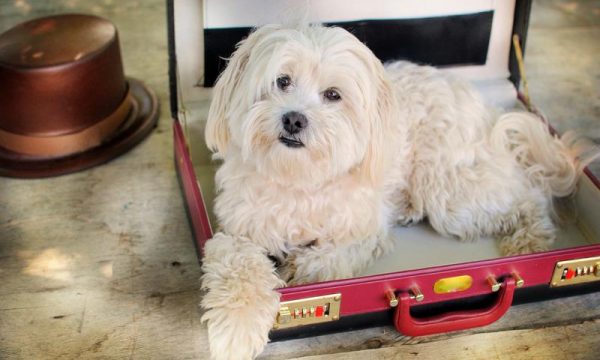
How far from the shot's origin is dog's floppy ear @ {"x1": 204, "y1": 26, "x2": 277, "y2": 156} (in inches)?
62.1

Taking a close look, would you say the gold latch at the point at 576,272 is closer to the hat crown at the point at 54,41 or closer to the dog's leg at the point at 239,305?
the dog's leg at the point at 239,305

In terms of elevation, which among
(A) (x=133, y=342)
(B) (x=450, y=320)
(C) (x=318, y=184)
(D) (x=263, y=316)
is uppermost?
(C) (x=318, y=184)

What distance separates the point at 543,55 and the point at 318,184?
74.7 inches

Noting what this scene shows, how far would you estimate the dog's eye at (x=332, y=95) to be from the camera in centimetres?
153

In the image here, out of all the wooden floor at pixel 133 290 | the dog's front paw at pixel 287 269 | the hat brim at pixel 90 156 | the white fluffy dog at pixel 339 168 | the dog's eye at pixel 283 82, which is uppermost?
the dog's eye at pixel 283 82

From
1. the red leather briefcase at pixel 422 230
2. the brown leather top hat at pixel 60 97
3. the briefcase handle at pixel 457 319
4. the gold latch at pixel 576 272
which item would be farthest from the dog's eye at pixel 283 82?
the brown leather top hat at pixel 60 97

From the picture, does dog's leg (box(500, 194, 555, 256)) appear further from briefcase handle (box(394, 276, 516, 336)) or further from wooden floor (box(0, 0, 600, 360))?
briefcase handle (box(394, 276, 516, 336))

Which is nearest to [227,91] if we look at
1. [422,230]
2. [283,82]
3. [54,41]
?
[283,82]

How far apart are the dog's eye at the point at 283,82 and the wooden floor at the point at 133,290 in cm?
66

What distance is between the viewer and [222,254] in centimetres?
161

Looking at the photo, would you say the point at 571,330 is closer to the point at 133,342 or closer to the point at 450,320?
the point at 450,320

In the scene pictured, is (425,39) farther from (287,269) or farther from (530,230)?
(287,269)

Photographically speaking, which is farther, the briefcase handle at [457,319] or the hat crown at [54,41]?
the hat crown at [54,41]

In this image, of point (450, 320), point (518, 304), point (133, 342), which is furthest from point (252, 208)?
point (518, 304)
